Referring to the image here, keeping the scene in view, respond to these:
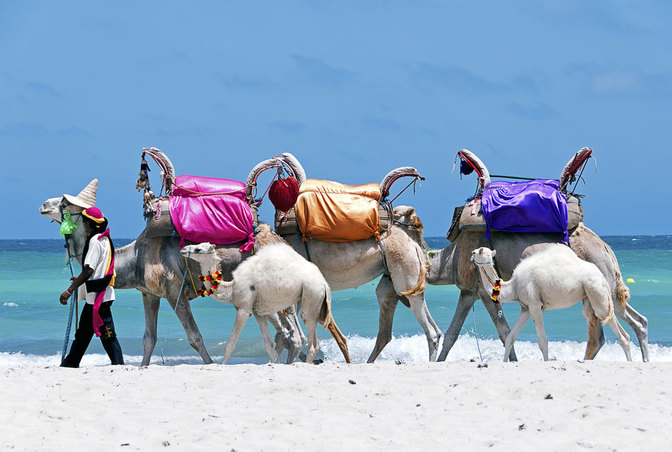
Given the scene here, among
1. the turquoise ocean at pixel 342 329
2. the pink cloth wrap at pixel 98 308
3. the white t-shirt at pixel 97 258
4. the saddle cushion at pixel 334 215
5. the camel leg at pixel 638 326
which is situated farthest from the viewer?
the turquoise ocean at pixel 342 329

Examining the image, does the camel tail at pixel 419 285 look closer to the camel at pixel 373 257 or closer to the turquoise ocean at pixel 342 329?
the camel at pixel 373 257

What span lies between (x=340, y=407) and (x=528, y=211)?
14.9ft

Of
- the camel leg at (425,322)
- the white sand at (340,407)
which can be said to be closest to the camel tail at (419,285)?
the camel leg at (425,322)

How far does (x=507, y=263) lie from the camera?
35.0ft

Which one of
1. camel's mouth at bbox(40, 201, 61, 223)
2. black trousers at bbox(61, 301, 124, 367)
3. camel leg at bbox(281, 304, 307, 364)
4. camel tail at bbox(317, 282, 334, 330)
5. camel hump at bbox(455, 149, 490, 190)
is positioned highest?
camel hump at bbox(455, 149, 490, 190)

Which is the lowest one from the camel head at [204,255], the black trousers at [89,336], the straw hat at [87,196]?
the black trousers at [89,336]

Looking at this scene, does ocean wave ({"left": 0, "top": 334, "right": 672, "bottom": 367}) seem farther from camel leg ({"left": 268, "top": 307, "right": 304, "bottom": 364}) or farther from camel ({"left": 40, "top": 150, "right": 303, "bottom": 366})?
camel ({"left": 40, "top": 150, "right": 303, "bottom": 366})

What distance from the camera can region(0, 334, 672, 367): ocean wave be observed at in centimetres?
1552

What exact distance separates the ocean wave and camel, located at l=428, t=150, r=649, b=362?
410cm

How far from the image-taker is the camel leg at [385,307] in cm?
1134

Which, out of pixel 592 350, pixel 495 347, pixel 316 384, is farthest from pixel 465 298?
pixel 495 347

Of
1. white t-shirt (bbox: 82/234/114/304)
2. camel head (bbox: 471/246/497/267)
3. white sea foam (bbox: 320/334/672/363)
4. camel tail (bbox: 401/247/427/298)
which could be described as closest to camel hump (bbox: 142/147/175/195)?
white t-shirt (bbox: 82/234/114/304)

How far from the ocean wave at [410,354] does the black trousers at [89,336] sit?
591cm

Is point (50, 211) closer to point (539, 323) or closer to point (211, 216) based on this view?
point (211, 216)
